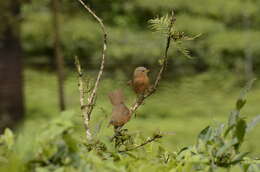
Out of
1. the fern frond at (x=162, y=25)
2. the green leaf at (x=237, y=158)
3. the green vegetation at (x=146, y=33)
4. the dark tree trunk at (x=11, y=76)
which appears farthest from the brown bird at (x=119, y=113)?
the green vegetation at (x=146, y=33)

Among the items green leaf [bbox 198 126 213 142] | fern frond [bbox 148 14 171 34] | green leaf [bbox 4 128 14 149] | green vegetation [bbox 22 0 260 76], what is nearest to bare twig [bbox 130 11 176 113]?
fern frond [bbox 148 14 171 34]

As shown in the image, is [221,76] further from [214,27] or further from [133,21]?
[133,21]

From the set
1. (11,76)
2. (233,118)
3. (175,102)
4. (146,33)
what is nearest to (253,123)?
(233,118)

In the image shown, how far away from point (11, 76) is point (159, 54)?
2642mm

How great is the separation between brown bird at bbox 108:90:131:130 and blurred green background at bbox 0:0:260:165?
6.96 meters

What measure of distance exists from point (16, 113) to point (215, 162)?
7596 mm

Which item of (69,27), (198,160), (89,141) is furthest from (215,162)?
(69,27)

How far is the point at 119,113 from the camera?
39.3 inches

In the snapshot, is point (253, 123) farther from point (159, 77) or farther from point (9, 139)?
point (9, 139)

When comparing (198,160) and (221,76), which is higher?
(198,160)

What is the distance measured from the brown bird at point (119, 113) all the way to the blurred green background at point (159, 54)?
274 inches

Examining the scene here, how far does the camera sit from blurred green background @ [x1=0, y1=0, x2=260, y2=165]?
348 inches

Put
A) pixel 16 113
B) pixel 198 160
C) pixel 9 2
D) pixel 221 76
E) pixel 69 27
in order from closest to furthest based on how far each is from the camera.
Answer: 1. pixel 198 160
2. pixel 9 2
3. pixel 16 113
4. pixel 69 27
5. pixel 221 76

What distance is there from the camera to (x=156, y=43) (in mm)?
9586
